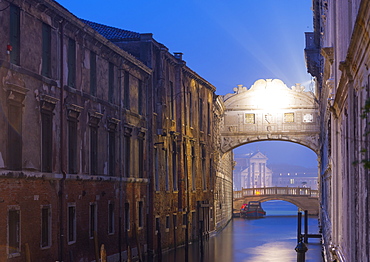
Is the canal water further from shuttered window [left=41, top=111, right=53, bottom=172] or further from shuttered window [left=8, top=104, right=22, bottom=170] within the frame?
shuttered window [left=8, top=104, right=22, bottom=170]

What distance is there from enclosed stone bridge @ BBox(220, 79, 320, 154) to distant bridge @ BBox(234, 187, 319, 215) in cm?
2638

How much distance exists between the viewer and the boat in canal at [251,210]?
231 ft

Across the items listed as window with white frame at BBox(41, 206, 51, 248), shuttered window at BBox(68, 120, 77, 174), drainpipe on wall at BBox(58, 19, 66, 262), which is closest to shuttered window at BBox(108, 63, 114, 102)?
shuttered window at BBox(68, 120, 77, 174)

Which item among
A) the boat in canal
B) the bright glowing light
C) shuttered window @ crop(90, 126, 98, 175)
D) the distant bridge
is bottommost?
the boat in canal

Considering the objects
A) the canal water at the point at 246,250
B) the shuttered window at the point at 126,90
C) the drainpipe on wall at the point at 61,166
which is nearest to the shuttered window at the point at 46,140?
the drainpipe on wall at the point at 61,166

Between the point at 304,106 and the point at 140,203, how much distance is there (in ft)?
Result: 72.6

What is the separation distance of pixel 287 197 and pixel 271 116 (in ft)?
94.6

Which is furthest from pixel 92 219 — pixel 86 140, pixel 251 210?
pixel 251 210

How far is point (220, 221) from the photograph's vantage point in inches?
1826

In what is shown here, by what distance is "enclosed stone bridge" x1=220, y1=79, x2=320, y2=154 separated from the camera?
46031mm

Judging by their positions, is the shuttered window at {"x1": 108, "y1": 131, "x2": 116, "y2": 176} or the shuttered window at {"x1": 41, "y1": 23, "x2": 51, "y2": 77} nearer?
the shuttered window at {"x1": 41, "y1": 23, "x2": 51, "y2": 77}

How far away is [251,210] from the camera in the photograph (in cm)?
7088

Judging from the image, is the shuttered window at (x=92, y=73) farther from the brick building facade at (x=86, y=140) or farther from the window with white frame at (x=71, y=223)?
the window with white frame at (x=71, y=223)

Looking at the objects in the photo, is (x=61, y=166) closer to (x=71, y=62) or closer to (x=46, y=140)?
(x=46, y=140)
